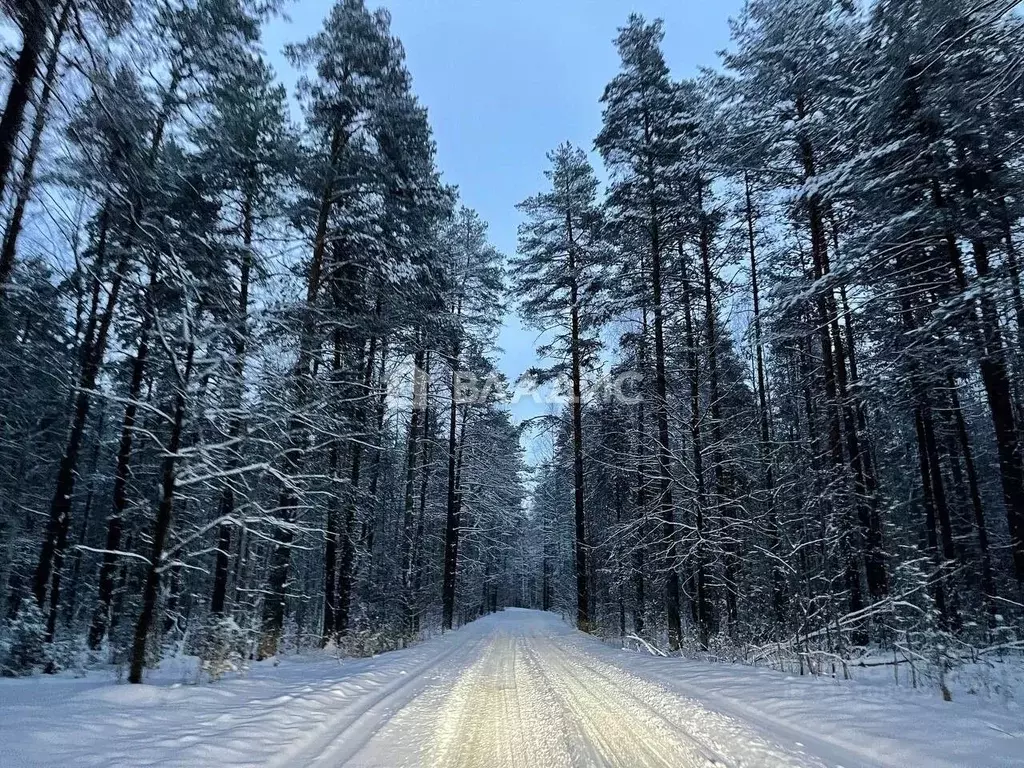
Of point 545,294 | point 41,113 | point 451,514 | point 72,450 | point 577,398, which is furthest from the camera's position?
point 451,514

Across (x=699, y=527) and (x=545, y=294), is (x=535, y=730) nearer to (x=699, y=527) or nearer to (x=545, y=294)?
(x=699, y=527)

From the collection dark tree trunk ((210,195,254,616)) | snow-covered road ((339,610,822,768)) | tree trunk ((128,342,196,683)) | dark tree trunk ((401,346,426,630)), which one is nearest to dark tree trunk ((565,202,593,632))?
dark tree trunk ((401,346,426,630))

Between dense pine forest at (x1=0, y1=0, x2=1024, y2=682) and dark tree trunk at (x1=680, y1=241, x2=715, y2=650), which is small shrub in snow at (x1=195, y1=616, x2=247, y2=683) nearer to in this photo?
dense pine forest at (x1=0, y1=0, x2=1024, y2=682)

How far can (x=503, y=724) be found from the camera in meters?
5.45

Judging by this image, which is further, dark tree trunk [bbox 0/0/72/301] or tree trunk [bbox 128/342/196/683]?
tree trunk [bbox 128/342/196/683]

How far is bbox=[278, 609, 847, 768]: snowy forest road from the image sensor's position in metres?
4.25

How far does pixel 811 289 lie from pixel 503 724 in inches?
309

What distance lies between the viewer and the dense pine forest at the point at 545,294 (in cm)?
670

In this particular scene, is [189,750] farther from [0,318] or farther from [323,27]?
[323,27]

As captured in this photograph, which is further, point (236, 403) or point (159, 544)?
point (236, 403)

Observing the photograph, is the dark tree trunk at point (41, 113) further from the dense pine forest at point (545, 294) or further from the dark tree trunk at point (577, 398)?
the dark tree trunk at point (577, 398)

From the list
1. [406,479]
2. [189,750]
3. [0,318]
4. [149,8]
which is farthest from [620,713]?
[406,479]

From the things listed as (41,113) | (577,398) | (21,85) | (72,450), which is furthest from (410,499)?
(21,85)

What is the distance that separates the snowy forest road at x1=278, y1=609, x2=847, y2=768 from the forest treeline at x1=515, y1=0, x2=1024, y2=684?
3451mm
